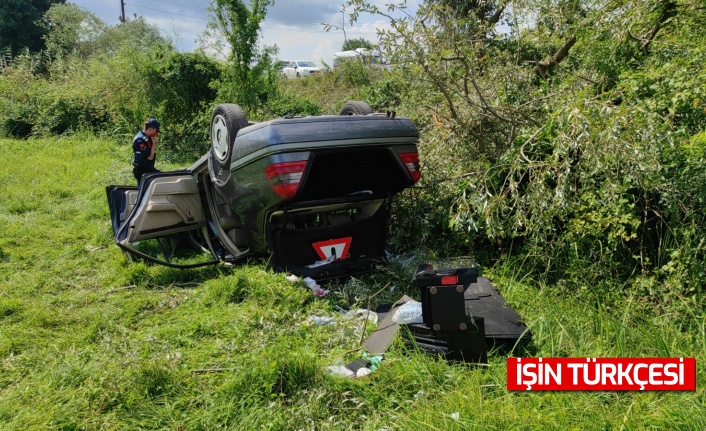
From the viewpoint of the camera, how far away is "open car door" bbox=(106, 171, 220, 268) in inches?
180

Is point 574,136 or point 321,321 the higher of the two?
point 574,136

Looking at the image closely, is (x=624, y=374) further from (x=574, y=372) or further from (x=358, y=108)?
(x=358, y=108)

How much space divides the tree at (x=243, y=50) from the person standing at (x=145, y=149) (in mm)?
3078

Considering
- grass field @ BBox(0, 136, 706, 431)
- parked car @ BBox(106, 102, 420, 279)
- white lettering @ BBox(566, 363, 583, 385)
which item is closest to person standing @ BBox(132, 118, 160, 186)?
parked car @ BBox(106, 102, 420, 279)

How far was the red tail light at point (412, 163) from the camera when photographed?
3.91 metres

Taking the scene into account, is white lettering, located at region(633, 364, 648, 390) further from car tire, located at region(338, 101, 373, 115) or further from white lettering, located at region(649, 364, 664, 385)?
car tire, located at region(338, 101, 373, 115)

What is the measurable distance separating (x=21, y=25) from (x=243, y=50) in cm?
3435

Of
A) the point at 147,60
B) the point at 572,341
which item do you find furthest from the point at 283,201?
the point at 147,60

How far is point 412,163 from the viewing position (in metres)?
3.95

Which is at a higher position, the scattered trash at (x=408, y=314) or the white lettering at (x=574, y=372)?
the scattered trash at (x=408, y=314)

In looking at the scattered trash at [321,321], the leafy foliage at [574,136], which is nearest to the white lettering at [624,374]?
the leafy foliage at [574,136]

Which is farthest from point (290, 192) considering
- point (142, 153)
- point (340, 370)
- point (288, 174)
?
point (142, 153)

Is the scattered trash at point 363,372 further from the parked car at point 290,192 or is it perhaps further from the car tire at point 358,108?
the car tire at point 358,108

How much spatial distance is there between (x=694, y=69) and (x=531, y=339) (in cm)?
228
